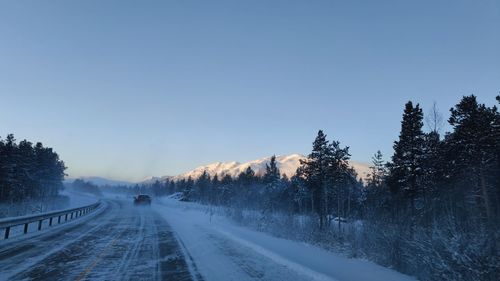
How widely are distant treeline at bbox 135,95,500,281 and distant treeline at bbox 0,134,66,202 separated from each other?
132ft

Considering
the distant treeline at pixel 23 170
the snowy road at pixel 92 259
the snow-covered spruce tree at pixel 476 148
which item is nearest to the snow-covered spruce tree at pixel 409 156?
the snow-covered spruce tree at pixel 476 148

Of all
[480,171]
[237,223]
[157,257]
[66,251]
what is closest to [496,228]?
[157,257]

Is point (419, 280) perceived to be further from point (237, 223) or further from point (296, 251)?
point (237, 223)

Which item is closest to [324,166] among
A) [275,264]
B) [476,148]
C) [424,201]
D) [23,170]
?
[424,201]

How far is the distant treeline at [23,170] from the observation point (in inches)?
2371

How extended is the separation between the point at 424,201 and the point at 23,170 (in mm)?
64926

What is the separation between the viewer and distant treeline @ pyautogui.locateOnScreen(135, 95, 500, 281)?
853 cm

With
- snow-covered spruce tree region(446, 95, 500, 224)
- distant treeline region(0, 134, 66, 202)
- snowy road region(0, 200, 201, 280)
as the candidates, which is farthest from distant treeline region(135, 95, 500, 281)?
distant treeline region(0, 134, 66, 202)

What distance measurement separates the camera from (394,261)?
1104 centimetres

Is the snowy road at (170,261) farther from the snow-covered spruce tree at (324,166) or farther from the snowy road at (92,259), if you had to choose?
the snow-covered spruce tree at (324,166)

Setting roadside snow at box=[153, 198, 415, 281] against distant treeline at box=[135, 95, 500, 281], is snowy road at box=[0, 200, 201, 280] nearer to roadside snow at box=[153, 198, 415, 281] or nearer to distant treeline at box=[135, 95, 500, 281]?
roadside snow at box=[153, 198, 415, 281]

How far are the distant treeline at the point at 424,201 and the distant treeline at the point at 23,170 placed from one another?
40.3 metres

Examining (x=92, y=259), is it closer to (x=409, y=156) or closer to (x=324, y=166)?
(x=409, y=156)

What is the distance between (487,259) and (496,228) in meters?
1.47
